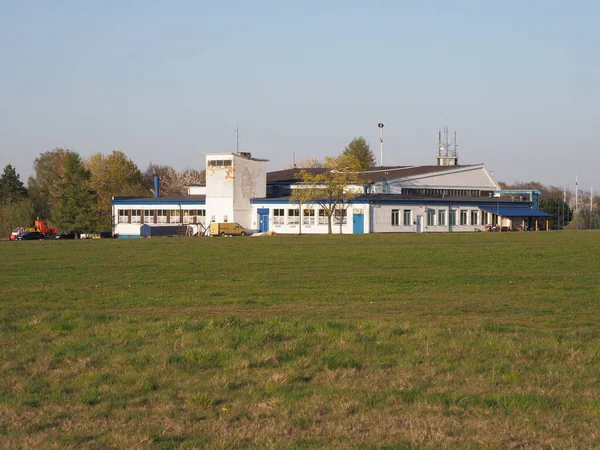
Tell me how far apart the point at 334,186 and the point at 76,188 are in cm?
2943

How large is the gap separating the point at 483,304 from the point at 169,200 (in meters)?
81.3

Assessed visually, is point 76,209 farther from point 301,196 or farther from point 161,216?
point 301,196

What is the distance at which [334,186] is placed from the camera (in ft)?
294

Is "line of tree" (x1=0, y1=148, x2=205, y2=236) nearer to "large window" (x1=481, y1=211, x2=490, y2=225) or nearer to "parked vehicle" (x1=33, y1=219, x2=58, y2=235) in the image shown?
"parked vehicle" (x1=33, y1=219, x2=58, y2=235)

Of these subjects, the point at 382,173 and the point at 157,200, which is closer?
the point at 157,200

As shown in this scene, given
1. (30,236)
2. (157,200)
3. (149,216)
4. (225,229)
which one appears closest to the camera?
(30,236)

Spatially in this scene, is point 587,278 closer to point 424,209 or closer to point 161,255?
point 161,255

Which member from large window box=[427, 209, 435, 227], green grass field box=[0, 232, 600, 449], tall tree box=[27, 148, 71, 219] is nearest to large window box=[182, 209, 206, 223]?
large window box=[427, 209, 435, 227]

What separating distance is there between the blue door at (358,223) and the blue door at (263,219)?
1022 centimetres

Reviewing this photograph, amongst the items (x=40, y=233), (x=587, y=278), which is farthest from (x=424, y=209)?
(x=587, y=278)

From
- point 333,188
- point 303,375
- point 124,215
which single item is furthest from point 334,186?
point 303,375

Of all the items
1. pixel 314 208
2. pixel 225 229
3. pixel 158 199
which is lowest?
pixel 225 229

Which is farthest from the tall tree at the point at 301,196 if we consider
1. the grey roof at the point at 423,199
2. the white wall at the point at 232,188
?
the white wall at the point at 232,188

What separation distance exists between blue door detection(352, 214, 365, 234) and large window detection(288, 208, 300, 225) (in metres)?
6.54
